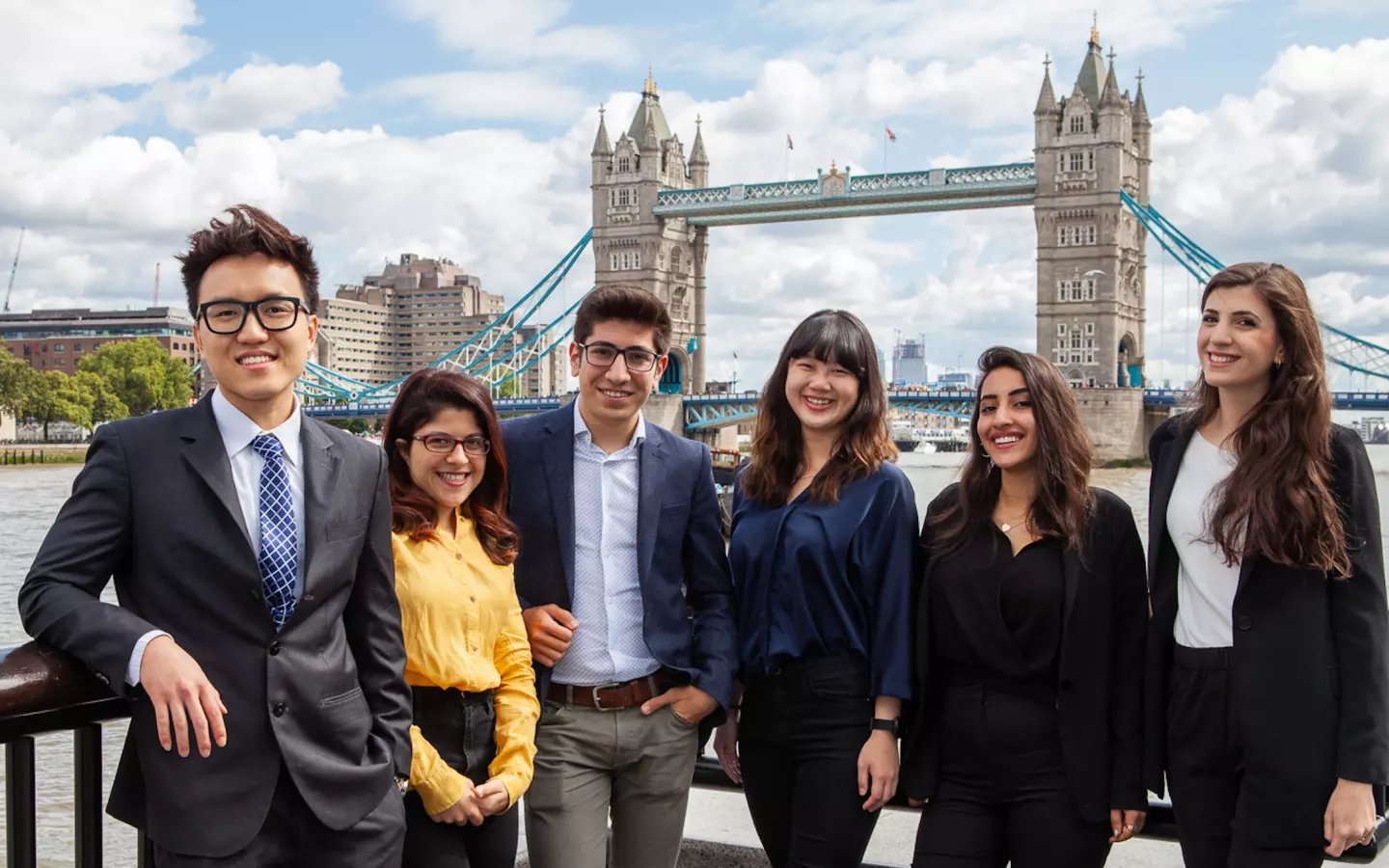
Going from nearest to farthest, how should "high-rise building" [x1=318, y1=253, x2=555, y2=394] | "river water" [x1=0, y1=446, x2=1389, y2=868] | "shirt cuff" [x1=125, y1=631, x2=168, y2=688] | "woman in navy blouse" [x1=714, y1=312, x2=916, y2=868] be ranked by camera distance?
"shirt cuff" [x1=125, y1=631, x2=168, y2=688] → "woman in navy blouse" [x1=714, y1=312, x2=916, y2=868] → "river water" [x1=0, y1=446, x2=1389, y2=868] → "high-rise building" [x1=318, y1=253, x2=555, y2=394]

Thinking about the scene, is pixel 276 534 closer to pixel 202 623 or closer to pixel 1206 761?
pixel 202 623

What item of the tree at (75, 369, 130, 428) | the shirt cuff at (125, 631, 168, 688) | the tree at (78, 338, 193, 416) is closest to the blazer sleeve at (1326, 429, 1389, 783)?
the shirt cuff at (125, 631, 168, 688)

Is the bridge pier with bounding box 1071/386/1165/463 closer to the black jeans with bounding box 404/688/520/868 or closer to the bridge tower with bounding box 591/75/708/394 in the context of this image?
the bridge tower with bounding box 591/75/708/394

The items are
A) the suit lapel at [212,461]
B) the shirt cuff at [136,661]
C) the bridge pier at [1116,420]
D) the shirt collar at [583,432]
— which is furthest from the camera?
the bridge pier at [1116,420]

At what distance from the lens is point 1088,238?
43.4 metres

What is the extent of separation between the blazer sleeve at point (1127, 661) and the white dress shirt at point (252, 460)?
1207 mm

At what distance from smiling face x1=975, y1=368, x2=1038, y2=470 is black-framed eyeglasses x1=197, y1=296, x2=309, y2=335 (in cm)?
114

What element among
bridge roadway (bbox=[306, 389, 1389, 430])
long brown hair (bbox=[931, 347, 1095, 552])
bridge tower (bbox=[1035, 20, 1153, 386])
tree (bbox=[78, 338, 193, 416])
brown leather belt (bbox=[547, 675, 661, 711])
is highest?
bridge tower (bbox=[1035, 20, 1153, 386])

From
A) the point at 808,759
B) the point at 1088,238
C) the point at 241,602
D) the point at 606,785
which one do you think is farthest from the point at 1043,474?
the point at 1088,238

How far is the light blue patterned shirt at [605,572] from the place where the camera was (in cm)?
219

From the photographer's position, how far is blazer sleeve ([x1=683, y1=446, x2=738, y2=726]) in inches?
87.1

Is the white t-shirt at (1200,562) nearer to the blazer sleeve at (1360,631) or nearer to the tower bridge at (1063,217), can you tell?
the blazer sleeve at (1360,631)

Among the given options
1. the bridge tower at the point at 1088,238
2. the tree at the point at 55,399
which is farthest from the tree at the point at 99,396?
the bridge tower at the point at 1088,238

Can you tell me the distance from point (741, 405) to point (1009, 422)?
38.7m
